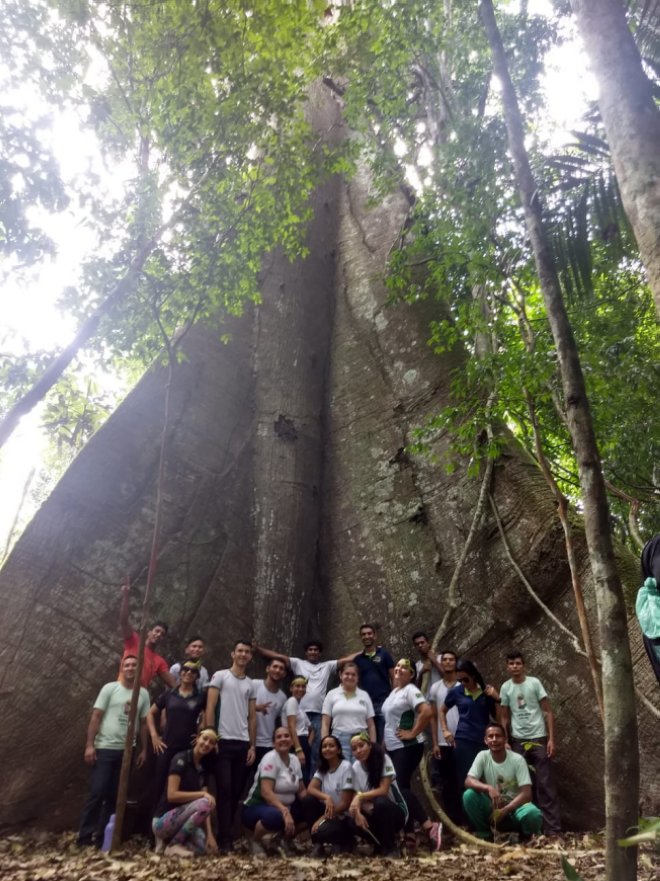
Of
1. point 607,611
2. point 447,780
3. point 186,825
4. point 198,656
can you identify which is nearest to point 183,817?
point 186,825

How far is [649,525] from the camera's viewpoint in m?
10.9

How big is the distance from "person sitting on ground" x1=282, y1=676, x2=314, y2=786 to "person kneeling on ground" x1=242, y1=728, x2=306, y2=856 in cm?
23

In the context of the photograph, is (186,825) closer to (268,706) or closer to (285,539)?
(268,706)

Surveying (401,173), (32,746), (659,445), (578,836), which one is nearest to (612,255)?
(659,445)

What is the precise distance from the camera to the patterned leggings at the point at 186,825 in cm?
484

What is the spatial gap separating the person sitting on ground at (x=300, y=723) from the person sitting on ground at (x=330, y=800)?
0.42 meters

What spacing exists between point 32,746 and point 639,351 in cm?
659

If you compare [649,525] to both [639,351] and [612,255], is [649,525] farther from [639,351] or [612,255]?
[612,255]

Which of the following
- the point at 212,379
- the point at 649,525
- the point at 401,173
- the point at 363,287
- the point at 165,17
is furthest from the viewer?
the point at 649,525

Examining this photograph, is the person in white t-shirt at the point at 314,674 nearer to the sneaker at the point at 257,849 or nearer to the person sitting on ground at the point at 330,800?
the person sitting on ground at the point at 330,800

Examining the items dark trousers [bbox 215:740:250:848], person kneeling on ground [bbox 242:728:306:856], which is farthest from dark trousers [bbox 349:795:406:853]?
dark trousers [bbox 215:740:250:848]

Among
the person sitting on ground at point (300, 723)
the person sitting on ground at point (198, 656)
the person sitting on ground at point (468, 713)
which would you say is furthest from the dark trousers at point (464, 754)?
the person sitting on ground at point (198, 656)

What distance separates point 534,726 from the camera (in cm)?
570

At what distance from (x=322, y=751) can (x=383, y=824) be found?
0.70 m
